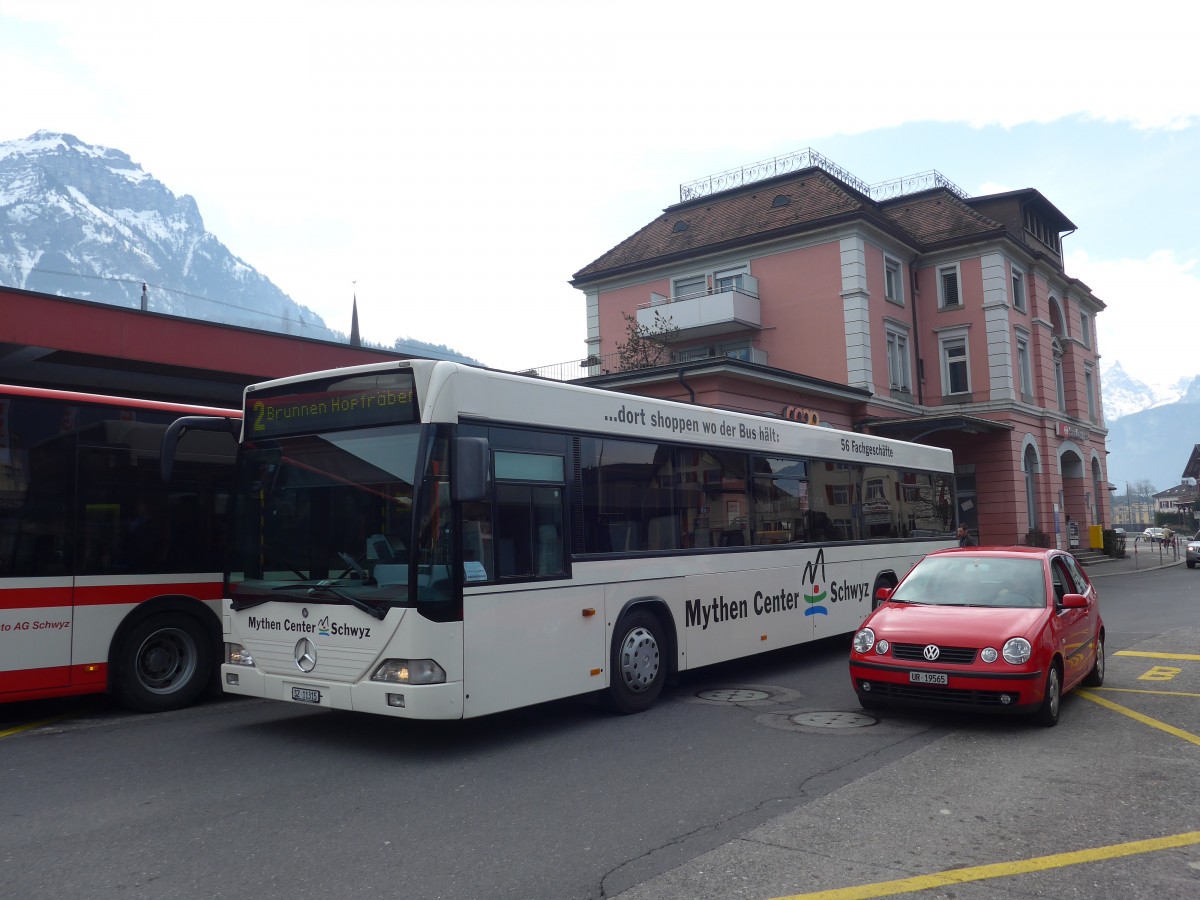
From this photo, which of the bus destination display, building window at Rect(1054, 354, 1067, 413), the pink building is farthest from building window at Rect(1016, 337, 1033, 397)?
the bus destination display

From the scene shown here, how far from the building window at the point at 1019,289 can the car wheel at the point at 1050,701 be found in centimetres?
3388

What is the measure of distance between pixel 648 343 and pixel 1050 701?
28029mm

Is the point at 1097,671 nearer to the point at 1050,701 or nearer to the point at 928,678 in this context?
the point at 1050,701

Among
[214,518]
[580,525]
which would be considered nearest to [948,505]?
[580,525]

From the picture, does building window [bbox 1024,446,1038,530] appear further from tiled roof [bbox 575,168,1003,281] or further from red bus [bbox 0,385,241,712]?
red bus [bbox 0,385,241,712]

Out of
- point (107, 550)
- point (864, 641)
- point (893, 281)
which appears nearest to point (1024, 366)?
point (893, 281)

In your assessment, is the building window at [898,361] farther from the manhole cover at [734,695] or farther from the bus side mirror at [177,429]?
the bus side mirror at [177,429]

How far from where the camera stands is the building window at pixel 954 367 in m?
38.0

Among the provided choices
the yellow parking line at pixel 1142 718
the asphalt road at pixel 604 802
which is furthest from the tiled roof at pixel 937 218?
the asphalt road at pixel 604 802

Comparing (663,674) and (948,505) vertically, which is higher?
(948,505)

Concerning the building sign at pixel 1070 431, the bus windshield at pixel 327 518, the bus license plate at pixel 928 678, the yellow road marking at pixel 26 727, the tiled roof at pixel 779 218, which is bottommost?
the yellow road marking at pixel 26 727

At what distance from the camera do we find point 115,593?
9422 mm

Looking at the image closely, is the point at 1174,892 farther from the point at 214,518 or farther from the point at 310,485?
the point at 214,518

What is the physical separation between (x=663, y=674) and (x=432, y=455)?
3.67 metres
